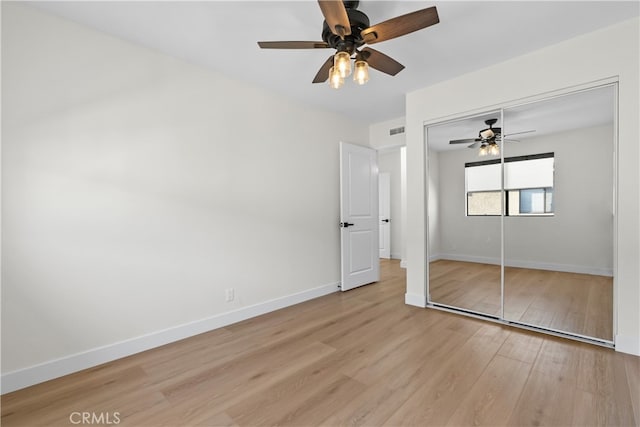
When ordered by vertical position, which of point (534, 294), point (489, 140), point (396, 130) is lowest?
point (534, 294)

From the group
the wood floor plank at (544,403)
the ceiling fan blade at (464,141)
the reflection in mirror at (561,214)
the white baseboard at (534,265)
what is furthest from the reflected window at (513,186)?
the wood floor plank at (544,403)

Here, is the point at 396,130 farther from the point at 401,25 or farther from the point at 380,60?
the point at 401,25

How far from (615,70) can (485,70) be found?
102 cm

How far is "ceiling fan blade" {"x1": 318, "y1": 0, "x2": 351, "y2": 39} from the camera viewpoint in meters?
1.53

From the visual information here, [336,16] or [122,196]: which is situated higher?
[336,16]

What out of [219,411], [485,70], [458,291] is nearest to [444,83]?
[485,70]

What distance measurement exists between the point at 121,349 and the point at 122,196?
1.30 meters

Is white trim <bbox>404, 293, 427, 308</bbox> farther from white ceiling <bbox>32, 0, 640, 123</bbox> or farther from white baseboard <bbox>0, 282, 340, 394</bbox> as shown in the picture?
white ceiling <bbox>32, 0, 640, 123</bbox>

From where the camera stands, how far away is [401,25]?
5.76ft

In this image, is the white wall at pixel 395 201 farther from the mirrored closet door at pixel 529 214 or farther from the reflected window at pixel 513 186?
the reflected window at pixel 513 186

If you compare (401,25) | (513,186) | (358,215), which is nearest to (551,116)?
(513,186)

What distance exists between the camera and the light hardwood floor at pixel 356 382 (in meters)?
1.64

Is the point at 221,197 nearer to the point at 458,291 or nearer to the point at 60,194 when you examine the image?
Result: the point at 60,194

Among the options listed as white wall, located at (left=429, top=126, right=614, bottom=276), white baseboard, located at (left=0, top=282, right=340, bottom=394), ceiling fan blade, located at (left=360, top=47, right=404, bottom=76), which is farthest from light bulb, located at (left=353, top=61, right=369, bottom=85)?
white baseboard, located at (left=0, top=282, right=340, bottom=394)
